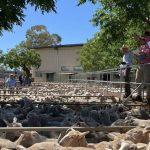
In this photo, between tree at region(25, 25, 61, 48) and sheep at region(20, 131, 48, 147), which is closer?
sheep at region(20, 131, 48, 147)

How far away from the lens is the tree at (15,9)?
14820mm

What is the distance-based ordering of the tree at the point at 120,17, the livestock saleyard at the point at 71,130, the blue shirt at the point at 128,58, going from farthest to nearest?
the tree at the point at 120,17
the blue shirt at the point at 128,58
the livestock saleyard at the point at 71,130

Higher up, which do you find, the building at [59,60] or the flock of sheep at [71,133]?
the building at [59,60]

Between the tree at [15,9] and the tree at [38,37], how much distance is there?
8358 centimetres

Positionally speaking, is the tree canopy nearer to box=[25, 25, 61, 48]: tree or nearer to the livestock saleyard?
the livestock saleyard

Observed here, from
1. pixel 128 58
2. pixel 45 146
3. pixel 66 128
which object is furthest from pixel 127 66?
pixel 45 146

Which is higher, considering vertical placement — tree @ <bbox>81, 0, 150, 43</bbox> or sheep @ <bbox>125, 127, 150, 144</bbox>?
tree @ <bbox>81, 0, 150, 43</bbox>

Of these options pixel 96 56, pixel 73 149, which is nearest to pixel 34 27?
pixel 96 56

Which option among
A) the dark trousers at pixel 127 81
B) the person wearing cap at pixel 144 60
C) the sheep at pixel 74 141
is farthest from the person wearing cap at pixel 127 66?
the sheep at pixel 74 141

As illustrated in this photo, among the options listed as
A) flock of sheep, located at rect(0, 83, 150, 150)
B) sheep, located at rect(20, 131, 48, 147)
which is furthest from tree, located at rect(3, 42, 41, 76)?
sheep, located at rect(20, 131, 48, 147)

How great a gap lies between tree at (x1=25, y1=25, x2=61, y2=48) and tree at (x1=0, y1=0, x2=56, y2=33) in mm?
83582

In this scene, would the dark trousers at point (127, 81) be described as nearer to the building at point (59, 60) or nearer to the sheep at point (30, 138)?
the sheep at point (30, 138)

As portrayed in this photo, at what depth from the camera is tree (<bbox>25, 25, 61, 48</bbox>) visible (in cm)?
10000

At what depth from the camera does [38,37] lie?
102 m
